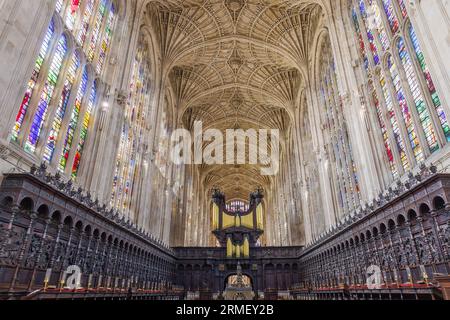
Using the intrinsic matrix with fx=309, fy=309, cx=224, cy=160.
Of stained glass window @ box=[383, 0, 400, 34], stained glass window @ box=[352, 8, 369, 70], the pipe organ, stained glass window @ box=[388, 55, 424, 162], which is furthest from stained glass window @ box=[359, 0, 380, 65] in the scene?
the pipe organ

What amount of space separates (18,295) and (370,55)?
1766 cm

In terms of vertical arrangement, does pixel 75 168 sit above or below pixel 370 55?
below

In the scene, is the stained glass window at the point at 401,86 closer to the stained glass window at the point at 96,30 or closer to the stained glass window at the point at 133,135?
the stained glass window at the point at 96,30

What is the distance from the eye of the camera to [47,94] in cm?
1177

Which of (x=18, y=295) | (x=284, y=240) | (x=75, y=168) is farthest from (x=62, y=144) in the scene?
(x=284, y=240)

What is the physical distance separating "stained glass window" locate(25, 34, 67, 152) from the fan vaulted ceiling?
12.6 meters

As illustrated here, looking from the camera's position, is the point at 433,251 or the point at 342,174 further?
the point at 342,174

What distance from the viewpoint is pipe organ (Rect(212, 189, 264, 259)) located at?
28703 mm

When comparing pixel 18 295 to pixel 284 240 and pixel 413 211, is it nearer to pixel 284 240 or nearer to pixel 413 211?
pixel 413 211

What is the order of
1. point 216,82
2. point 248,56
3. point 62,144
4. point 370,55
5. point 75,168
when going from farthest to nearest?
point 216,82 → point 248,56 → point 370,55 → point 75,168 → point 62,144

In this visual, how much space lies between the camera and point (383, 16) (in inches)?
567

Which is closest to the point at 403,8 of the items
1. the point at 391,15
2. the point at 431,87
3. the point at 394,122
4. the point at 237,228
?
the point at 391,15

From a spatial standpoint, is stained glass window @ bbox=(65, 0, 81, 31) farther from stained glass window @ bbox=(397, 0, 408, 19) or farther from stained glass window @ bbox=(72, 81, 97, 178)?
stained glass window @ bbox=(397, 0, 408, 19)

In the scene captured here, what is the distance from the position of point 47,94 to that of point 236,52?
2186 centimetres
